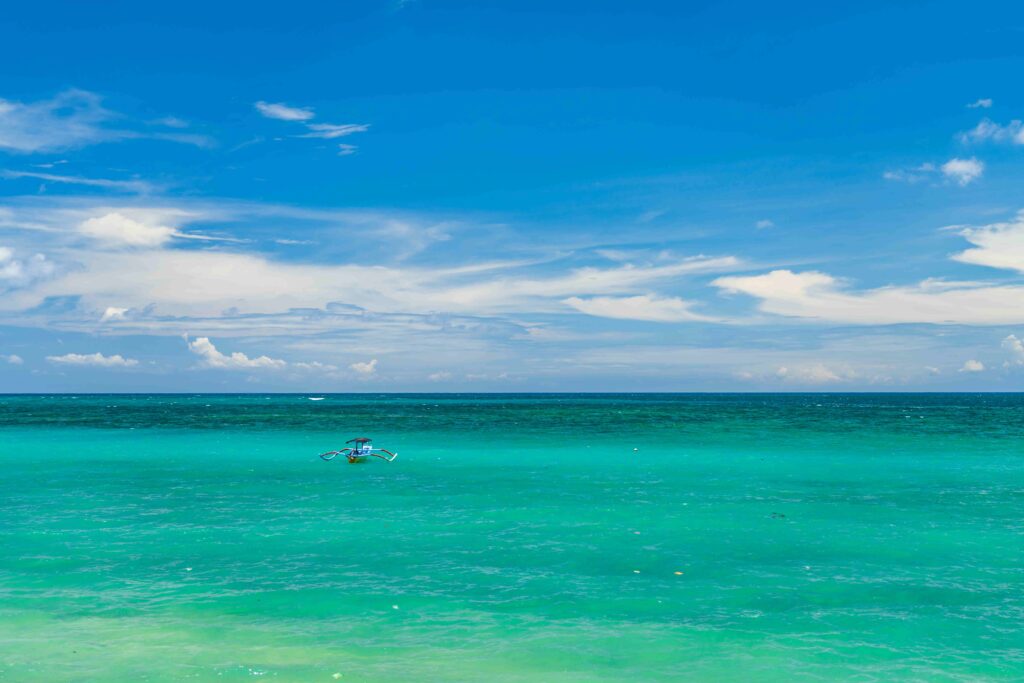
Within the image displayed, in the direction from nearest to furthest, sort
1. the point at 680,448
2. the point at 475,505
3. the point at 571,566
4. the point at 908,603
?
the point at 908,603
the point at 571,566
the point at 475,505
the point at 680,448

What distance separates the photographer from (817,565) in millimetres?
22906

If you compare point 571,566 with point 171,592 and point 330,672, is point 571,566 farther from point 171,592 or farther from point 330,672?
point 171,592

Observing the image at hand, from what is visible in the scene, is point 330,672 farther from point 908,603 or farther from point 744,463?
point 744,463

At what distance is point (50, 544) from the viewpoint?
26000 millimetres

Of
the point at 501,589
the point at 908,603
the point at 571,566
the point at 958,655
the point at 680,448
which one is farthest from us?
the point at 680,448

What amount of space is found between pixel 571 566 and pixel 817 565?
7670 mm

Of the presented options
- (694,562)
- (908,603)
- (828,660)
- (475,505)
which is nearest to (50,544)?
(475,505)

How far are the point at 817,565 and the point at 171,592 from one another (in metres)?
19.1

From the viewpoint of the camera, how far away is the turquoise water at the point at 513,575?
15.6m

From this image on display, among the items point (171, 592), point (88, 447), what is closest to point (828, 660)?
point (171, 592)

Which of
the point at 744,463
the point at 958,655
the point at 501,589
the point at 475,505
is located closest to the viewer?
the point at 958,655

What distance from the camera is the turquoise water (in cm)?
1558

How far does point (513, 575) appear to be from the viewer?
71.7 ft

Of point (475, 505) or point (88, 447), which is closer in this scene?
point (475, 505)
